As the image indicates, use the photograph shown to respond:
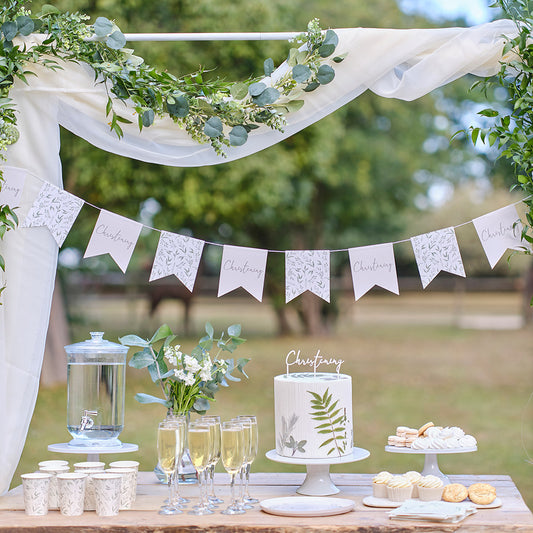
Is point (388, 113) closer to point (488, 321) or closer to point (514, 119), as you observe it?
point (488, 321)

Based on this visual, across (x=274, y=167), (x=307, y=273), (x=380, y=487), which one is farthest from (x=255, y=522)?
(x=274, y=167)

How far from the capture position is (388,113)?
10812 mm

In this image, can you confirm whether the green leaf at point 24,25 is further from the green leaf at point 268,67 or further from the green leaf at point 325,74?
the green leaf at point 325,74

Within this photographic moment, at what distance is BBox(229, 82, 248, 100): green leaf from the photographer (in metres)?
2.12

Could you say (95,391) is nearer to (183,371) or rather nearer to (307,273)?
(183,371)

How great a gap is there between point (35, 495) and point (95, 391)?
→ 1.41 ft

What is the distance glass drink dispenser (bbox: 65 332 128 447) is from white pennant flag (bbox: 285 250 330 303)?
1.75ft

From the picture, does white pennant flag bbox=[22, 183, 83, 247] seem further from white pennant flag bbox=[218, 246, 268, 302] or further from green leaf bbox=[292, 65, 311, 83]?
green leaf bbox=[292, 65, 311, 83]

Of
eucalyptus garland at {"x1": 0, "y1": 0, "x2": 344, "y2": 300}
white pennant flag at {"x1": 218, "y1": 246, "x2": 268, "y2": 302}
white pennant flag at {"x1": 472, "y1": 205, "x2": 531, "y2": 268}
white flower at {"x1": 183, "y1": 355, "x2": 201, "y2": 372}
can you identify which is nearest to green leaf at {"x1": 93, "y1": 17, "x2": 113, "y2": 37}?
eucalyptus garland at {"x1": 0, "y1": 0, "x2": 344, "y2": 300}

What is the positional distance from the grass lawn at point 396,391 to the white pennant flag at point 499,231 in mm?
871

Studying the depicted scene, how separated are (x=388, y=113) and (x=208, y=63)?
188 inches

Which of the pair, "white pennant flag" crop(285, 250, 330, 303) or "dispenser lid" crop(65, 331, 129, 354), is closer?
"dispenser lid" crop(65, 331, 129, 354)

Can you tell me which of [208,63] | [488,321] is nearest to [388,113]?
[208,63]

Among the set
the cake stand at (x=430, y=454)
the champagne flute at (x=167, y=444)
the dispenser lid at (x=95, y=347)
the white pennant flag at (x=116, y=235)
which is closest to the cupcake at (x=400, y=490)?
the cake stand at (x=430, y=454)
